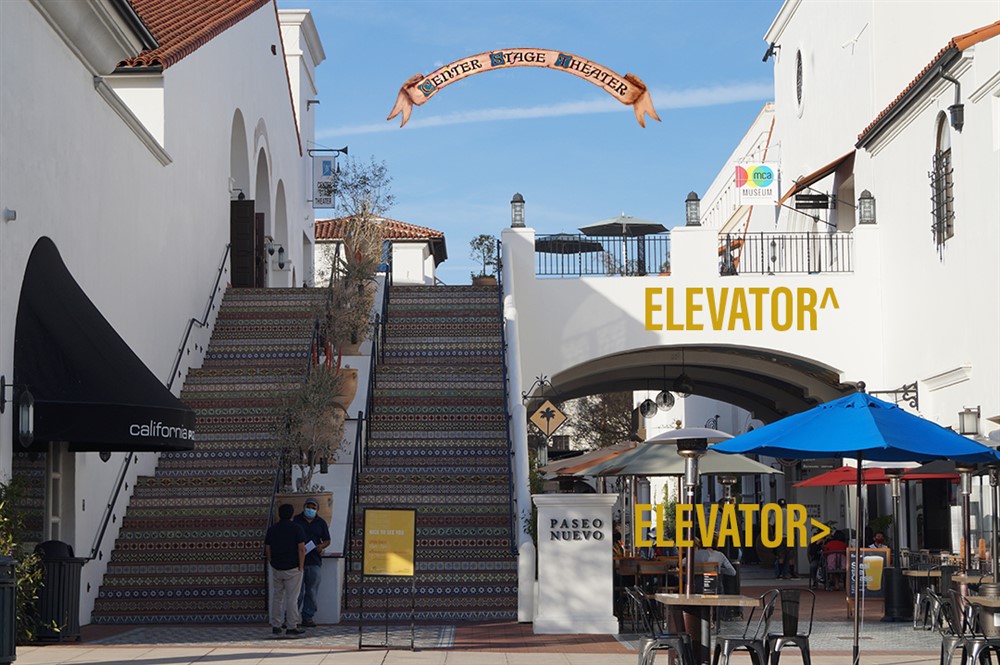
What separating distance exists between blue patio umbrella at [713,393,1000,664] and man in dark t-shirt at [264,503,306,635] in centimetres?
499

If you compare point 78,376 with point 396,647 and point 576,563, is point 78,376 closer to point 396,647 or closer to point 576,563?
point 396,647

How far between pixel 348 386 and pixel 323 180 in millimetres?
20904

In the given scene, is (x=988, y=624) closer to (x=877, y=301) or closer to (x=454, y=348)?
(x=454, y=348)

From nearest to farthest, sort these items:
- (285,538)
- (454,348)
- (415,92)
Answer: (285,538), (454,348), (415,92)

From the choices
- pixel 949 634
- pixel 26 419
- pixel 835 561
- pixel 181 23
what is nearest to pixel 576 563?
pixel 949 634

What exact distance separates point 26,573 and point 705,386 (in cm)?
2638

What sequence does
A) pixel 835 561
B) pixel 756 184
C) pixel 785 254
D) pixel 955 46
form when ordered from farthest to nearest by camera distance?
1. pixel 756 184
2. pixel 785 254
3. pixel 835 561
4. pixel 955 46

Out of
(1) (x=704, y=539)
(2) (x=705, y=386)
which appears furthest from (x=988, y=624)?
(2) (x=705, y=386)

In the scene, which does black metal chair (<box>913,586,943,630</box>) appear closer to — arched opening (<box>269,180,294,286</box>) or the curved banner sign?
the curved banner sign

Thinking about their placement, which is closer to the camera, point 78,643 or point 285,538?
point 78,643

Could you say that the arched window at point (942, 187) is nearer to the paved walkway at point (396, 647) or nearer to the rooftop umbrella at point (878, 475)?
the rooftop umbrella at point (878, 475)

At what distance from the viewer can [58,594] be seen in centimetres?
1325

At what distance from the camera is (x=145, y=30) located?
16781 millimetres

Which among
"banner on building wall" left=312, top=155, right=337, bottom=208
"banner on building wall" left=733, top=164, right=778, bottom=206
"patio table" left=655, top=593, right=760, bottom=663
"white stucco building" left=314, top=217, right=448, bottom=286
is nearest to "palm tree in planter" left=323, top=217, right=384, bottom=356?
"patio table" left=655, top=593, right=760, bottom=663
